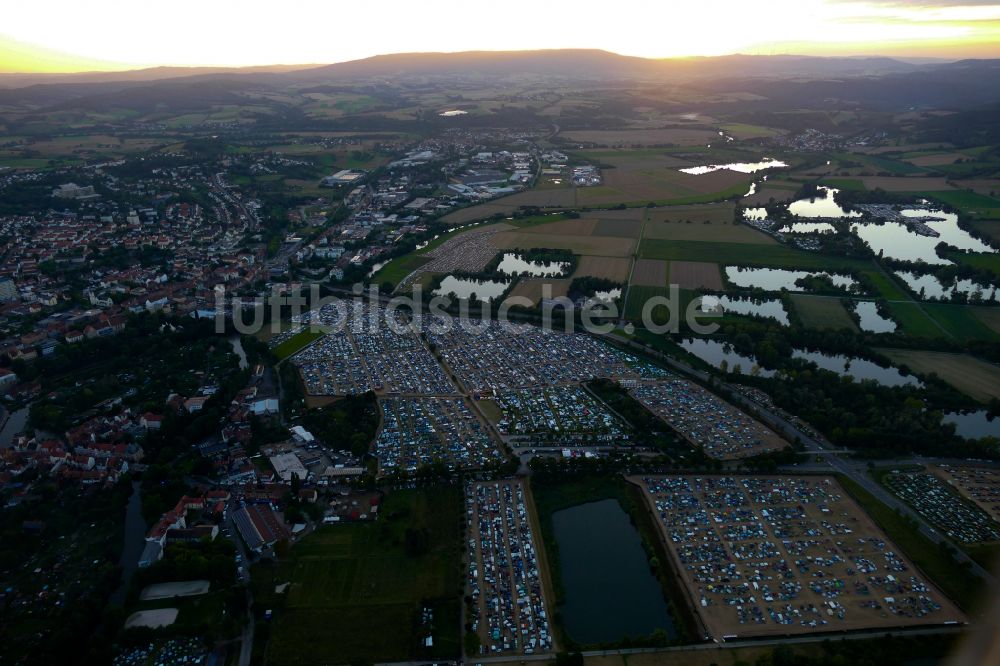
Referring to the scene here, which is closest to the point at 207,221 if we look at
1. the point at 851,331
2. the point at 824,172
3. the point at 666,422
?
the point at 666,422

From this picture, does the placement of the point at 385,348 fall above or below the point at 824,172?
below

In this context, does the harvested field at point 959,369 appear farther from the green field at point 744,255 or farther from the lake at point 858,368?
the green field at point 744,255

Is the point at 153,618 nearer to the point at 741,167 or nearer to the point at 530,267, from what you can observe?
the point at 530,267

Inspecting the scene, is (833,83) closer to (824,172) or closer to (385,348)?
(824,172)

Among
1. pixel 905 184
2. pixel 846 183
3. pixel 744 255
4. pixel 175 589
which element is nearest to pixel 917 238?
pixel 744 255

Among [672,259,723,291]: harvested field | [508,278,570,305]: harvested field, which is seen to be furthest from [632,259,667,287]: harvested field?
[508,278,570,305]: harvested field

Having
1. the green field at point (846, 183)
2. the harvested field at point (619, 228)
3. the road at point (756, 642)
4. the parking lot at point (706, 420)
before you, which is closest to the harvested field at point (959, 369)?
the parking lot at point (706, 420)
